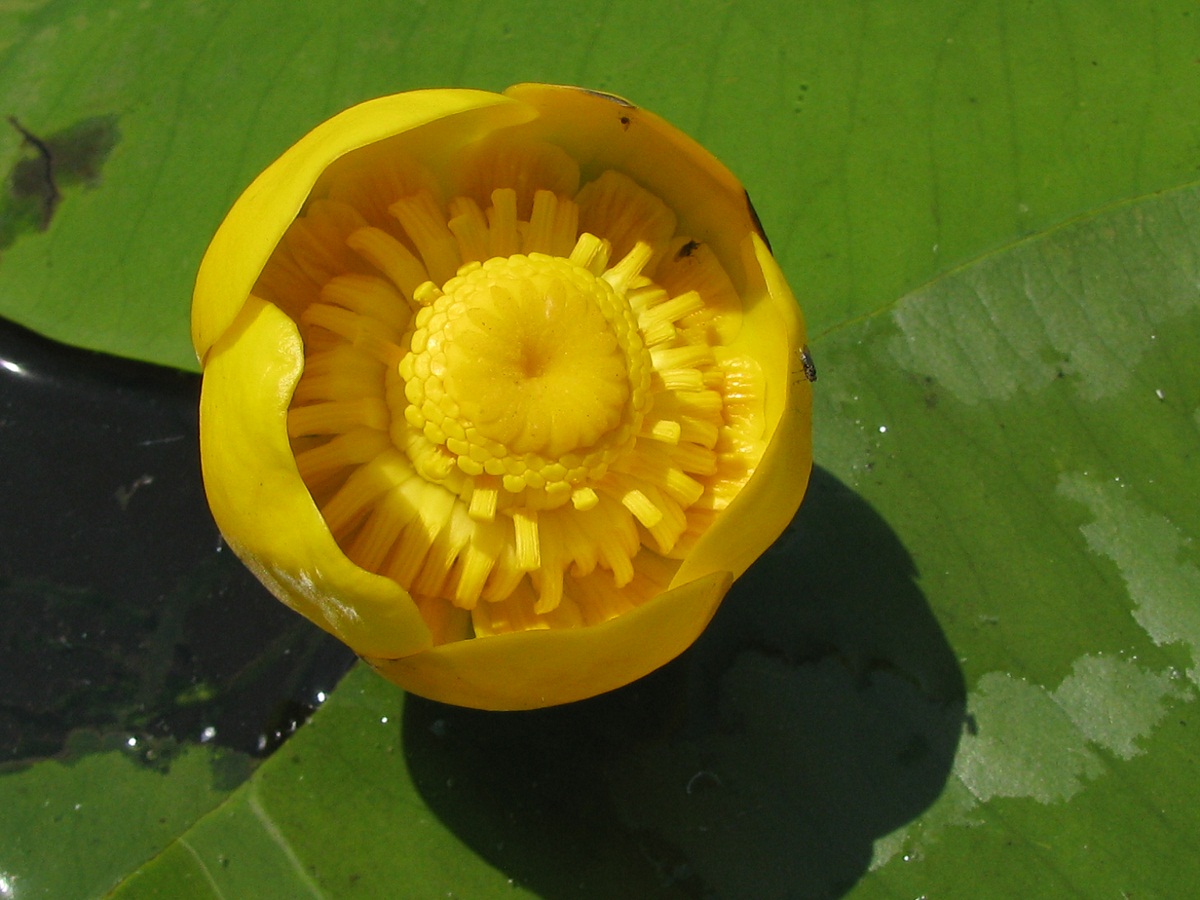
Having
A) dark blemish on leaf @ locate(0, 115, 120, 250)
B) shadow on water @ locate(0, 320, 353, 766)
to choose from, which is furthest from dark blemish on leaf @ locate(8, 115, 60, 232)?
shadow on water @ locate(0, 320, 353, 766)

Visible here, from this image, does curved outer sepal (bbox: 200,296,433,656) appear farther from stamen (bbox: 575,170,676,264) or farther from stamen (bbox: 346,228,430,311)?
stamen (bbox: 575,170,676,264)

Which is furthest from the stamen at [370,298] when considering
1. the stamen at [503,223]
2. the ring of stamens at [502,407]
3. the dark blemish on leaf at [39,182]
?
the dark blemish on leaf at [39,182]

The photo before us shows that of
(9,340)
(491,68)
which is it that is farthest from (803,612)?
(9,340)

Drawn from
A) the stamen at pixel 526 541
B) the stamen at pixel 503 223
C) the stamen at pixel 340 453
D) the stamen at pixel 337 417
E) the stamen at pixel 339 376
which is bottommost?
the stamen at pixel 526 541

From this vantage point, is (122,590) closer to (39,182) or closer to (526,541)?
(39,182)

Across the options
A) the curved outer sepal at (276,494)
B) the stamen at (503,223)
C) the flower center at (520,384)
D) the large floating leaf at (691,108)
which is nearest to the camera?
the curved outer sepal at (276,494)

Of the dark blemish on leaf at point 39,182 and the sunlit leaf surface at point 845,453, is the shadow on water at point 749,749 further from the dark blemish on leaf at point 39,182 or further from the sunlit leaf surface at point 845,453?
the dark blemish on leaf at point 39,182
